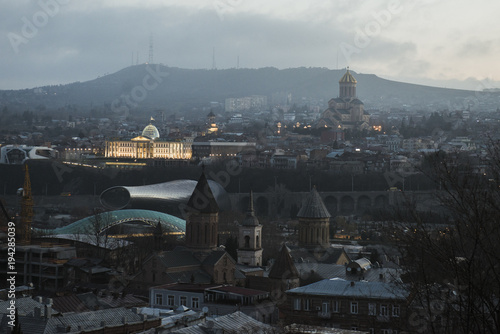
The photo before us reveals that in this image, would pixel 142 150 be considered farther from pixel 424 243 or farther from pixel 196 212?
pixel 424 243

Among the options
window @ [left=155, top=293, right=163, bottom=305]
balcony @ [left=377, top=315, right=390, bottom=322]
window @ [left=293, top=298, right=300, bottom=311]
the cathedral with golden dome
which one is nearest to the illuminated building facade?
the cathedral with golden dome

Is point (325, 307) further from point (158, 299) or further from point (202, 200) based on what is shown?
point (202, 200)

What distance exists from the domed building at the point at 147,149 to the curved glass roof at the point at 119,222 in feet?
163

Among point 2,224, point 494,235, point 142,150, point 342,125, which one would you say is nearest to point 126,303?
point 494,235

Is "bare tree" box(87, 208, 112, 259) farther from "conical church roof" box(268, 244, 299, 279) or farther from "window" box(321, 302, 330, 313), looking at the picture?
"window" box(321, 302, 330, 313)

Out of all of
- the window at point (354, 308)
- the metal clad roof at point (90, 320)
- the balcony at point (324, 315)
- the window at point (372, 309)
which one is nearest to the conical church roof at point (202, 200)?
the balcony at point (324, 315)

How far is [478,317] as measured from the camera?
877cm

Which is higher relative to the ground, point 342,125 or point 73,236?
point 342,125

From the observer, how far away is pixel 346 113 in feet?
401

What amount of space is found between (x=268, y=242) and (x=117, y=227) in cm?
665

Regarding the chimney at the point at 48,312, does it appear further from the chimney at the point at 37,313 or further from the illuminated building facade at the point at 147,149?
the illuminated building facade at the point at 147,149

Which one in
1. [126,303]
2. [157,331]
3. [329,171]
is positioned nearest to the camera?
[157,331]

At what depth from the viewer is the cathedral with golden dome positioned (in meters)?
118

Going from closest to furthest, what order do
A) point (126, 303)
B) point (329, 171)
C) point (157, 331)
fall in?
point (157, 331), point (126, 303), point (329, 171)
